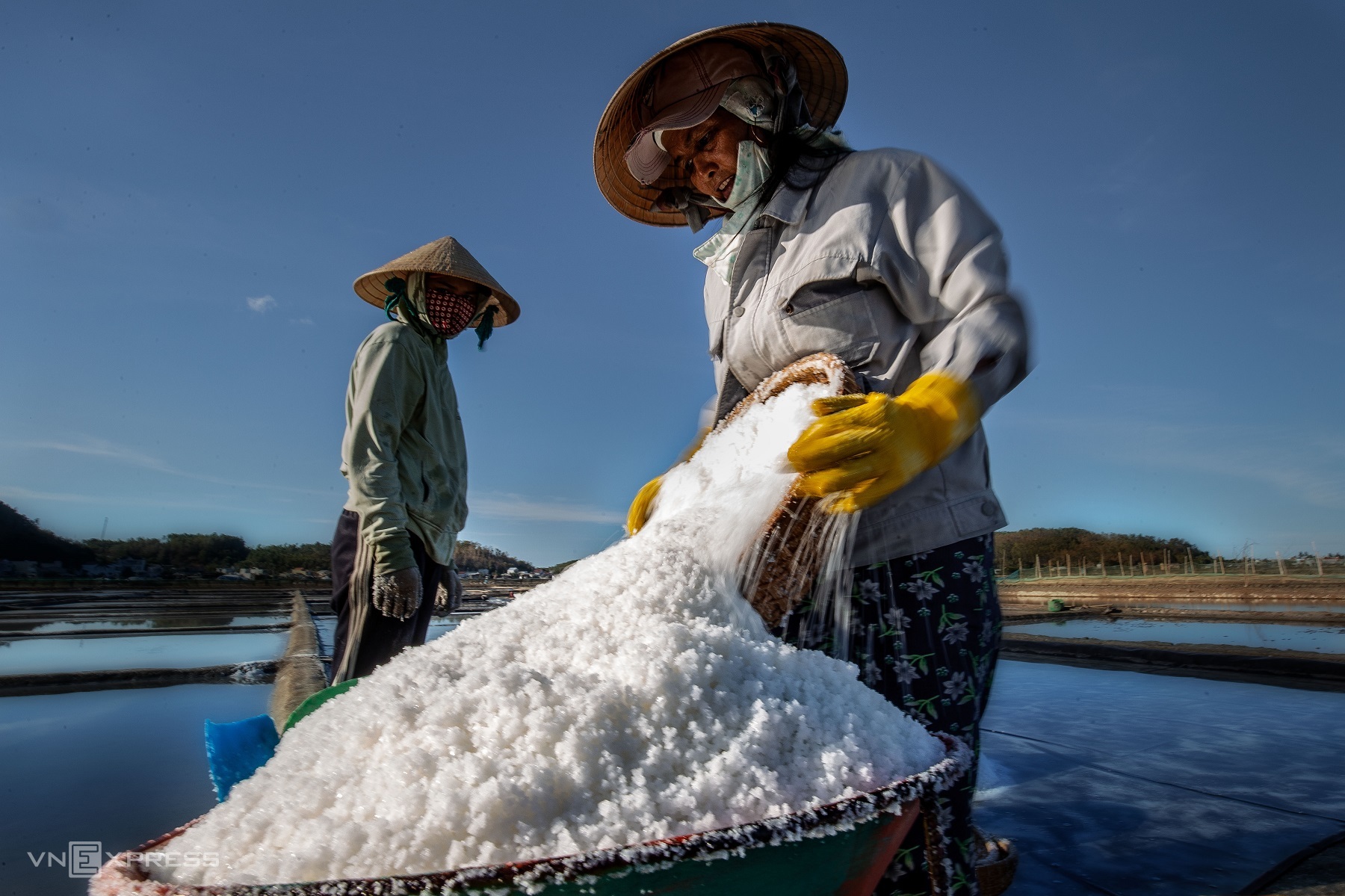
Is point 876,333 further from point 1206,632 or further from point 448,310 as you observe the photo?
point 1206,632

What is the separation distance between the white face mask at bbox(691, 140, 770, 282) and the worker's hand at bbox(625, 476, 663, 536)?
0.41m

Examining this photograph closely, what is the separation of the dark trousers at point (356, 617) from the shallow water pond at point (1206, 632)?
5644mm

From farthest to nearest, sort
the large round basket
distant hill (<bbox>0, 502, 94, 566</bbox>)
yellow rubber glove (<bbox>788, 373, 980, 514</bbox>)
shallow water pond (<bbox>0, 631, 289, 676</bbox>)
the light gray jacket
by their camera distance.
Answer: distant hill (<bbox>0, 502, 94, 566</bbox>), shallow water pond (<bbox>0, 631, 289, 676</bbox>), the light gray jacket, yellow rubber glove (<bbox>788, 373, 980, 514</bbox>), the large round basket

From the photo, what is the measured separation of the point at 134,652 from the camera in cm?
541

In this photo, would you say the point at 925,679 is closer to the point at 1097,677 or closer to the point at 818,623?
the point at 818,623

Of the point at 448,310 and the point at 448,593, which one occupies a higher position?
the point at 448,310

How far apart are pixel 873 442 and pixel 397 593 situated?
1.56 meters

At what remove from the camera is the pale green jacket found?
1.98 metres

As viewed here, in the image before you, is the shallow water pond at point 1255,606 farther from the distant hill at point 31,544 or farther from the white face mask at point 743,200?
the distant hill at point 31,544

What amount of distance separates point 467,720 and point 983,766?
7.91 feet

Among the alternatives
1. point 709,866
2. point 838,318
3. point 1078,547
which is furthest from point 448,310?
point 1078,547

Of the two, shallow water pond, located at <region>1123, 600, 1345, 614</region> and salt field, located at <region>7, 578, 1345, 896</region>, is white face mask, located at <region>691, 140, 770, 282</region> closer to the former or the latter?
salt field, located at <region>7, 578, 1345, 896</region>

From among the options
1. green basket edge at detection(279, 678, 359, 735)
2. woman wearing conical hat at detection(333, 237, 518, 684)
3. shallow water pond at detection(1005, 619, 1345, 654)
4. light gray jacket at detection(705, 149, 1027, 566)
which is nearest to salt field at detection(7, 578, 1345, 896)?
woman wearing conical hat at detection(333, 237, 518, 684)

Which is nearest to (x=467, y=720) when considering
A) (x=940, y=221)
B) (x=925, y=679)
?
(x=925, y=679)
